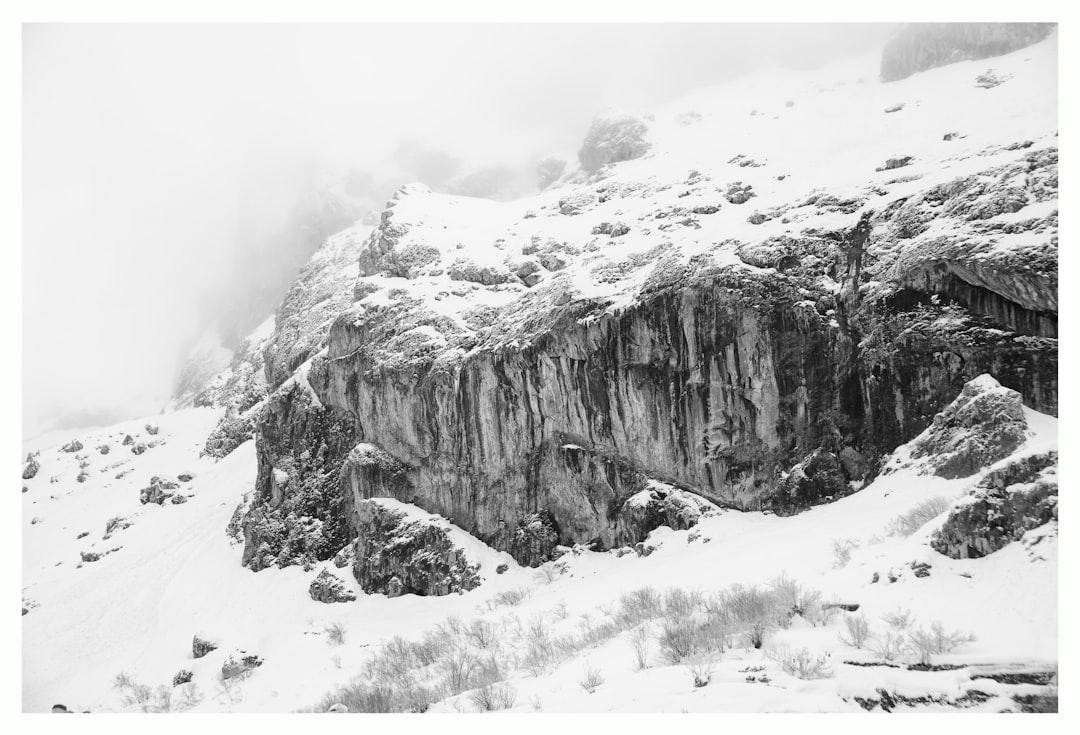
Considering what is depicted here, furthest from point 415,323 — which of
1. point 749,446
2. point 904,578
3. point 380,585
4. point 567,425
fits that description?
point 904,578

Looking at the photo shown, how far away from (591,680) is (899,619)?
4.92 m

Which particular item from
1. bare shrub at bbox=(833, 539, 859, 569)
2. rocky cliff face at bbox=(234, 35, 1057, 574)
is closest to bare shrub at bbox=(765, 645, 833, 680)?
bare shrub at bbox=(833, 539, 859, 569)

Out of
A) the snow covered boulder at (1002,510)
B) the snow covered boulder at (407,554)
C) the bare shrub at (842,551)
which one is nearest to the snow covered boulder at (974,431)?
the bare shrub at (842,551)

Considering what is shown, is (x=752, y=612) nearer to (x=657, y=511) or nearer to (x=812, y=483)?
(x=812, y=483)

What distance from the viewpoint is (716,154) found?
149 feet

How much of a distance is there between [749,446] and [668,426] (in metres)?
3.29

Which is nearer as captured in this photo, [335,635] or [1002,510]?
[1002,510]

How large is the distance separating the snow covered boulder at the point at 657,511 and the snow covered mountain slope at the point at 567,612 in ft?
1.65

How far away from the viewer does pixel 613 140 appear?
210ft

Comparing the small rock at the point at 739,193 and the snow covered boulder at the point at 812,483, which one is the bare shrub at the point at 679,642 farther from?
the small rock at the point at 739,193

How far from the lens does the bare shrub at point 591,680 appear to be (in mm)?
10047

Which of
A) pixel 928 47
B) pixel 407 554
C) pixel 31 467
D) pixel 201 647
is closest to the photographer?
pixel 201 647

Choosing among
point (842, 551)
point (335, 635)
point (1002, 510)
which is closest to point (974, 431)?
point (842, 551)

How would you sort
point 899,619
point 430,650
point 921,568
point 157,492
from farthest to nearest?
point 157,492
point 430,650
point 921,568
point 899,619
